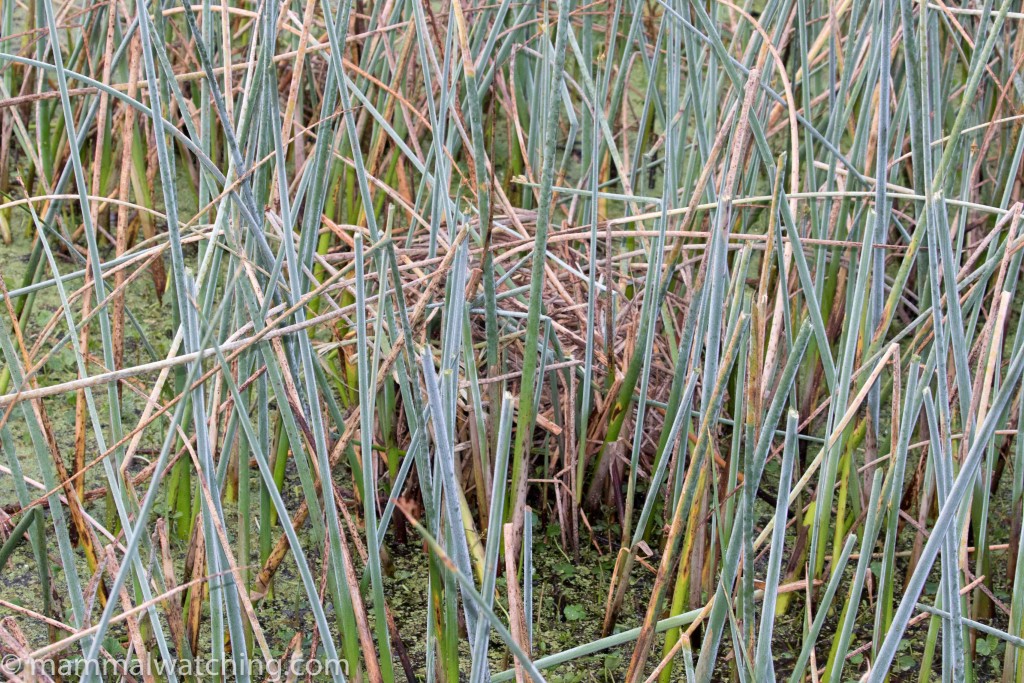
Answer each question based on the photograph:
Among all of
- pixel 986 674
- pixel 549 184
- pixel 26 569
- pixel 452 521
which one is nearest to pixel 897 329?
pixel 986 674

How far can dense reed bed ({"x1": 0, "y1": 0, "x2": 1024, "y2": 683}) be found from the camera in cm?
84

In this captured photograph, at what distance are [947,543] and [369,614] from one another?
69 cm

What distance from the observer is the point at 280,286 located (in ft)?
2.95

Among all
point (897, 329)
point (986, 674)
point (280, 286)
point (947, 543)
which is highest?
point (280, 286)

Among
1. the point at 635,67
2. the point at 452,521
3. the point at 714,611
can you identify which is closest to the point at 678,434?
the point at 714,611

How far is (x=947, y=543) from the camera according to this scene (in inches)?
31.6

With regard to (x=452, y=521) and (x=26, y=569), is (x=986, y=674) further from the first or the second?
(x=26, y=569)

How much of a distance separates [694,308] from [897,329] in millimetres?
855

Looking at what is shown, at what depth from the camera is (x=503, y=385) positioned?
1.14 m

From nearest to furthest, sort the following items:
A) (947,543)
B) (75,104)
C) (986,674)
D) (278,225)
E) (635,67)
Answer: (947,543) → (278,225) → (986,674) → (75,104) → (635,67)

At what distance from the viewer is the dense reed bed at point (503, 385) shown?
0.84m

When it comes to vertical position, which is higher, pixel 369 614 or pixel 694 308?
pixel 694 308

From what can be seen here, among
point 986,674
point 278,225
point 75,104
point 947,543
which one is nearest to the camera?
point 947,543

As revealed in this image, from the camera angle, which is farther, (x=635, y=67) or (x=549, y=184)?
(x=635, y=67)
